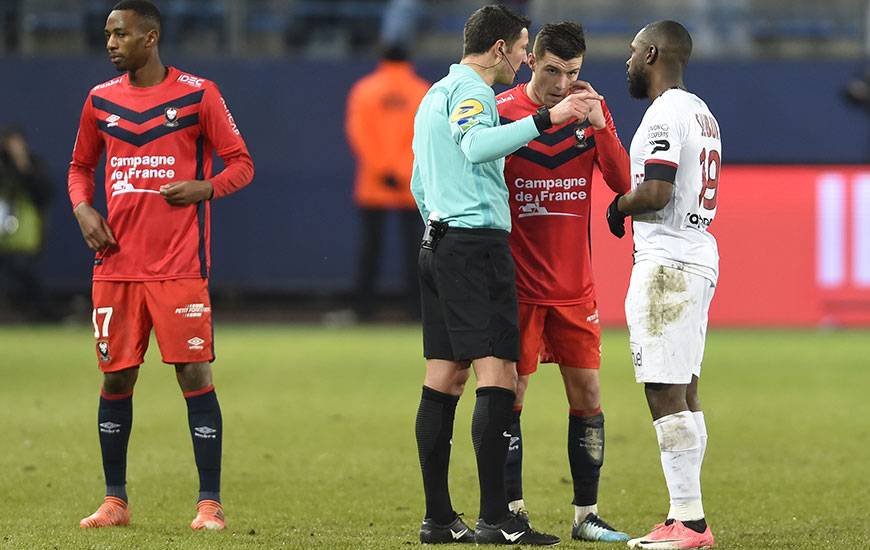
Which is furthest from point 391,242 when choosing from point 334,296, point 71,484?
point 71,484

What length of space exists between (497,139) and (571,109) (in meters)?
0.31

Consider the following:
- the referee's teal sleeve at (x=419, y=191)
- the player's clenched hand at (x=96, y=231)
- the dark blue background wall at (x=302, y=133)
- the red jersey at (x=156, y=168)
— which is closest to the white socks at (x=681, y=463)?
the referee's teal sleeve at (x=419, y=191)

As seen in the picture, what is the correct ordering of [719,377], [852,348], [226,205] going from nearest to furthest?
[719,377] → [852,348] → [226,205]

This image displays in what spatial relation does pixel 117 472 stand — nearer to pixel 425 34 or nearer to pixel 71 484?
pixel 71 484

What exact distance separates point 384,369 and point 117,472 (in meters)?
6.52

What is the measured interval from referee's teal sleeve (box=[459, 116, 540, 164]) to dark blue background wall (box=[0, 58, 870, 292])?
41.6 feet

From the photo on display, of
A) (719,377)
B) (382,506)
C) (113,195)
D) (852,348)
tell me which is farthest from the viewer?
(852,348)

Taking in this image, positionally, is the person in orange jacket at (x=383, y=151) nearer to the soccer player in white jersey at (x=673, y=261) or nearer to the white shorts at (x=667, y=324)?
the soccer player in white jersey at (x=673, y=261)

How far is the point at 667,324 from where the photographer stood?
6.12 metres

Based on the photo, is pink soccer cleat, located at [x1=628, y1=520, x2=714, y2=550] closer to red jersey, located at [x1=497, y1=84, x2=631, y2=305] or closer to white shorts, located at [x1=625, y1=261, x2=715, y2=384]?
white shorts, located at [x1=625, y1=261, x2=715, y2=384]

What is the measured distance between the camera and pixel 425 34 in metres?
20.0

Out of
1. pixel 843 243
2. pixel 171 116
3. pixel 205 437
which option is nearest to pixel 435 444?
pixel 205 437

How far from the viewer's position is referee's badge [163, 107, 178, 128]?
682 centimetres

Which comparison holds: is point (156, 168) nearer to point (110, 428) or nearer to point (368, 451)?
point (110, 428)
